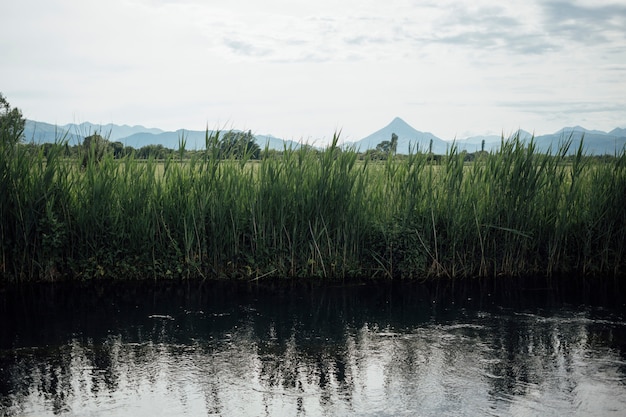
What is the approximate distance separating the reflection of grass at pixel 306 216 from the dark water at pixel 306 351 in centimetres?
60

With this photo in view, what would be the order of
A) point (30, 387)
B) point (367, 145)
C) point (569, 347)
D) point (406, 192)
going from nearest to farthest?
point (30, 387) < point (569, 347) < point (406, 192) < point (367, 145)

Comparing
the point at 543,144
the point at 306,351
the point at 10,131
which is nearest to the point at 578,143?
the point at 543,144

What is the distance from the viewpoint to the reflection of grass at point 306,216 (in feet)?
30.7

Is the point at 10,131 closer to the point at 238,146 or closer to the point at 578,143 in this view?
the point at 238,146

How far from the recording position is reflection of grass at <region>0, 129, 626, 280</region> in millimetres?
9367

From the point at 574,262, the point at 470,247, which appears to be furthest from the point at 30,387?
the point at 574,262

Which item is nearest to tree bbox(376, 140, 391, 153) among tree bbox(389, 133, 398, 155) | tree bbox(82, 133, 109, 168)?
tree bbox(389, 133, 398, 155)

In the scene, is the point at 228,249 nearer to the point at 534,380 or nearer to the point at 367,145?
the point at 367,145

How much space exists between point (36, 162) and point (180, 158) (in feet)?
7.40

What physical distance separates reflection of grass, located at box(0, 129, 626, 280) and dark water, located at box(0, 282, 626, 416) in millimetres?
597

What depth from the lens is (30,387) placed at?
17.8 ft

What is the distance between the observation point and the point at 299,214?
31.4 feet

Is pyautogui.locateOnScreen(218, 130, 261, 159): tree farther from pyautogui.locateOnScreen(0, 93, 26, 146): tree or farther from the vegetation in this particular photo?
pyautogui.locateOnScreen(0, 93, 26, 146): tree

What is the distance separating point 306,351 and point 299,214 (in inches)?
137
